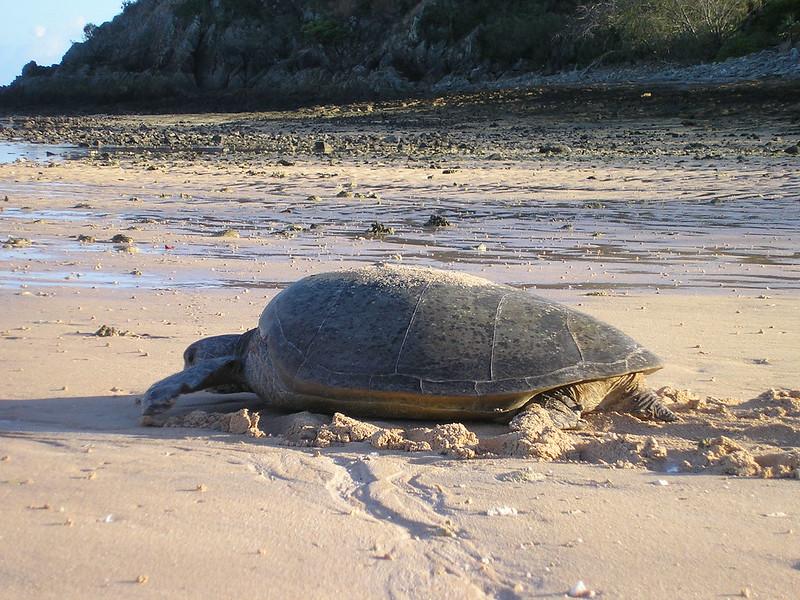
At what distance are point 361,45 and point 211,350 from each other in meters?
49.8

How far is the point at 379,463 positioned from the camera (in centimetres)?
384

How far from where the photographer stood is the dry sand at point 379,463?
9.20 feet

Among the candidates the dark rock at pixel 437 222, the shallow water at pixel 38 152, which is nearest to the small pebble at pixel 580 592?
the dark rock at pixel 437 222

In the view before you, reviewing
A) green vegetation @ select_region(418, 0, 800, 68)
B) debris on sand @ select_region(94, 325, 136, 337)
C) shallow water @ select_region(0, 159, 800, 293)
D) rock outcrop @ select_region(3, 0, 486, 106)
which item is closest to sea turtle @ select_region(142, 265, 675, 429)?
debris on sand @ select_region(94, 325, 136, 337)

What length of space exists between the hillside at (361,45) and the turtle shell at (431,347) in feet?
92.0

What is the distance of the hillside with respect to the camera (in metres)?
35.5

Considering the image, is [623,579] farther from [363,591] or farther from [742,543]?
[363,591]

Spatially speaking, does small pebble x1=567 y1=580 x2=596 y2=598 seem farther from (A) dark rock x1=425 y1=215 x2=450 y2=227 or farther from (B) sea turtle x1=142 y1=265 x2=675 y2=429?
(A) dark rock x1=425 y1=215 x2=450 y2=227

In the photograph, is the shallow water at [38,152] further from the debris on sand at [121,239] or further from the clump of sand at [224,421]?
the clump of sand at [224,421]

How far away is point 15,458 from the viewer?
3.84 m

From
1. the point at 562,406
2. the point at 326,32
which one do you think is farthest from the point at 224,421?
the point at 326,32

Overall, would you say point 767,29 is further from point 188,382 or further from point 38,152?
point 188,382

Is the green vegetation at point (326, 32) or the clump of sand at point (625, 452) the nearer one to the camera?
the clump of sand at point (625, 452)

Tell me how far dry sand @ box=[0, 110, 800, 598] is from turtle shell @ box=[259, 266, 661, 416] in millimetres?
166
